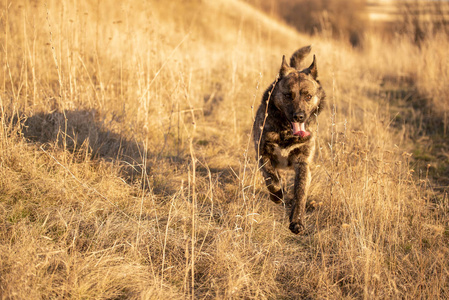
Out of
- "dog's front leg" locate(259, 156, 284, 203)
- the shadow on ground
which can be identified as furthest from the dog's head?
the shadow on ground

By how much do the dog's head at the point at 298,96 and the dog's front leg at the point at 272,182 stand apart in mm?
476

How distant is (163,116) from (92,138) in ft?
4.59

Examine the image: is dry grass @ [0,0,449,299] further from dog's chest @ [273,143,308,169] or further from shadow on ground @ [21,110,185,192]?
dog's chest @ [273,143,308,169]

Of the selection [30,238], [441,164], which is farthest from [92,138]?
[441,164]

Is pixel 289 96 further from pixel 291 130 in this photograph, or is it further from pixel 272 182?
pixel 272 182

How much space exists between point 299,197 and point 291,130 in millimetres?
678

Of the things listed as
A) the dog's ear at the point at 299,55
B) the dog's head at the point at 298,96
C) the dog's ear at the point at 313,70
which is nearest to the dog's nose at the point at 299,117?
the dog's head at the point at 298,96

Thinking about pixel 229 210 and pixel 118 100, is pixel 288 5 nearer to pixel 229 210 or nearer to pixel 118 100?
pixel 118 100

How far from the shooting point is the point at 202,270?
7.72ft

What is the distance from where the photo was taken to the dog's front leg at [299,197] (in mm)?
2963

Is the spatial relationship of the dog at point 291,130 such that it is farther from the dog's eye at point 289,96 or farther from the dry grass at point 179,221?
the dry grass at point 179,221

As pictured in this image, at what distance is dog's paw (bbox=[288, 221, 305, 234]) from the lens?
2.92 metres

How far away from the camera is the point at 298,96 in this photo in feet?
10.7

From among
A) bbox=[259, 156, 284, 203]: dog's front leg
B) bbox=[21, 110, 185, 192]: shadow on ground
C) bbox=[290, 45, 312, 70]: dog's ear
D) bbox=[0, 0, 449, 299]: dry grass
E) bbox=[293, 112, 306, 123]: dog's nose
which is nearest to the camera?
bbox=[0, 0, 449, 299]: dry grass
